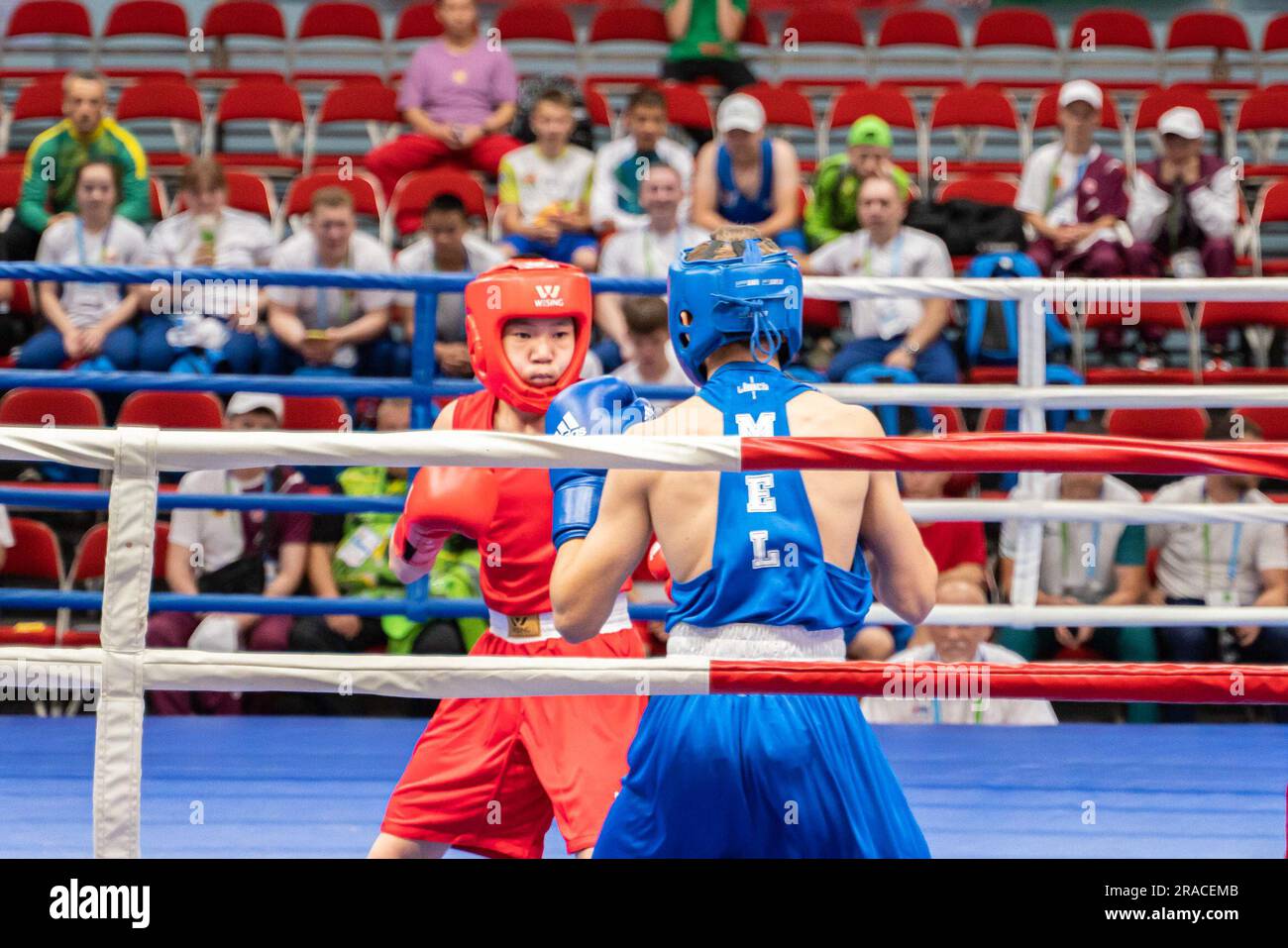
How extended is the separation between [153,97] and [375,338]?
2.99 metres

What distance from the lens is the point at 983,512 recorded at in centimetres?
374

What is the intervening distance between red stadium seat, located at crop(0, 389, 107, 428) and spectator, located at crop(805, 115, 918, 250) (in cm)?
280

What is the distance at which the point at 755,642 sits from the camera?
196cm

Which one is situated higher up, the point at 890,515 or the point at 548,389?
the point at 548,389

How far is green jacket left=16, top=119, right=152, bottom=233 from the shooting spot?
20.9 feet

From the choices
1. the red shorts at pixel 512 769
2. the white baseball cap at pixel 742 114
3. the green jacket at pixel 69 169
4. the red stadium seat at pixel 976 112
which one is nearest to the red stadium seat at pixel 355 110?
the green jacket at pixel 69 169

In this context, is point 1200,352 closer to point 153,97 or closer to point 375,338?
point 375,338

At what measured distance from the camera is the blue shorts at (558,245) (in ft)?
20.0

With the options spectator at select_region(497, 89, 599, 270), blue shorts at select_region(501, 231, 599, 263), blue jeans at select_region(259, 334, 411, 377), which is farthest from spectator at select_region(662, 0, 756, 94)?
blue jeans at select_region(259, 334, 411, 377)

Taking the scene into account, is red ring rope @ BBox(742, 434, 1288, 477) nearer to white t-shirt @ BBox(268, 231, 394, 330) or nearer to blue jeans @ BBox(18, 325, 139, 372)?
white t-shirt @ BBox(268, 231, 394, 330)

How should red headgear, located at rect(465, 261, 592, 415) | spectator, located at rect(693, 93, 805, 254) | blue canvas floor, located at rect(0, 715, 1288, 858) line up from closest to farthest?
red headgear, located at rect(465, 261, 592, 415)
blue canvas floor, located at rect(0, 715, 1288, 858)
spectator, located at rect(693, 93, 805, 254)

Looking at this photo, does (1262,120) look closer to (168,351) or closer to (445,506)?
(168,351)

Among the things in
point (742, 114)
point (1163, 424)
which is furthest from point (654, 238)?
point (1163, 424)
